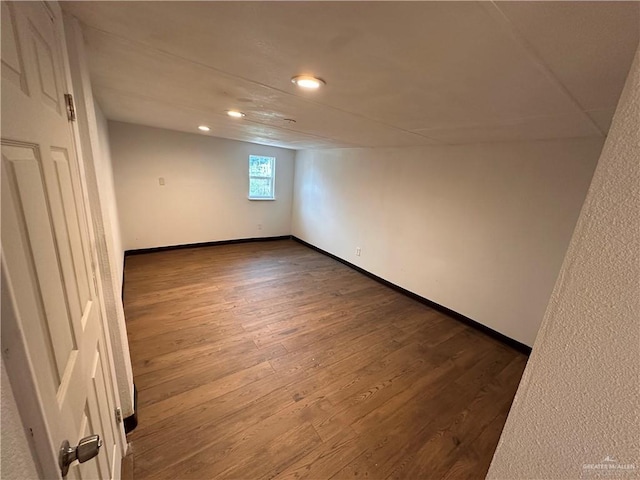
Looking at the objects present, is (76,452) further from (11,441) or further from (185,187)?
(185,187)

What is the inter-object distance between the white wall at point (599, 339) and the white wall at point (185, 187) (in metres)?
4.83

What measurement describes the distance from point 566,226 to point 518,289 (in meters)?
0.69

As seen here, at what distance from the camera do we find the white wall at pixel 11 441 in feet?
1.27

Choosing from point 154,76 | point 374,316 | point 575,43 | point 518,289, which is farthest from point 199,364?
point 518,289

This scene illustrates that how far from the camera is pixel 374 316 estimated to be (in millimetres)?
2949

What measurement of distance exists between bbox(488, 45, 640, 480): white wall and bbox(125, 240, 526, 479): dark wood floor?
1.21 metres

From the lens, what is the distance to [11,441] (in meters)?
0.41

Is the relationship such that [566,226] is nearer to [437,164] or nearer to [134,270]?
[437,164]

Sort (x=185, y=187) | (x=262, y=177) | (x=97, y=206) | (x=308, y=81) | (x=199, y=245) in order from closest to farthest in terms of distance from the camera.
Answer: (x=97, y=206)
(x=308, y=81)
(x=185, y=187)
(x=199, y=245)
(x=262, y=177)

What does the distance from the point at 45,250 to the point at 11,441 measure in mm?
385

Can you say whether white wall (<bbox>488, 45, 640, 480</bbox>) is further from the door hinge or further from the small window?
the small window

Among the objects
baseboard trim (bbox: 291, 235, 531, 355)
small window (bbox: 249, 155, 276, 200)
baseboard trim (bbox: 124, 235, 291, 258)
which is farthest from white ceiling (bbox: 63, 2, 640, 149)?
small window (bbox: 249, 155, 276, 200)

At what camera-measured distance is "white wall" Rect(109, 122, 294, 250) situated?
3885 mm

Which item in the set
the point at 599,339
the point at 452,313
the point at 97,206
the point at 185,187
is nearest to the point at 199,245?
the point at 185,187
